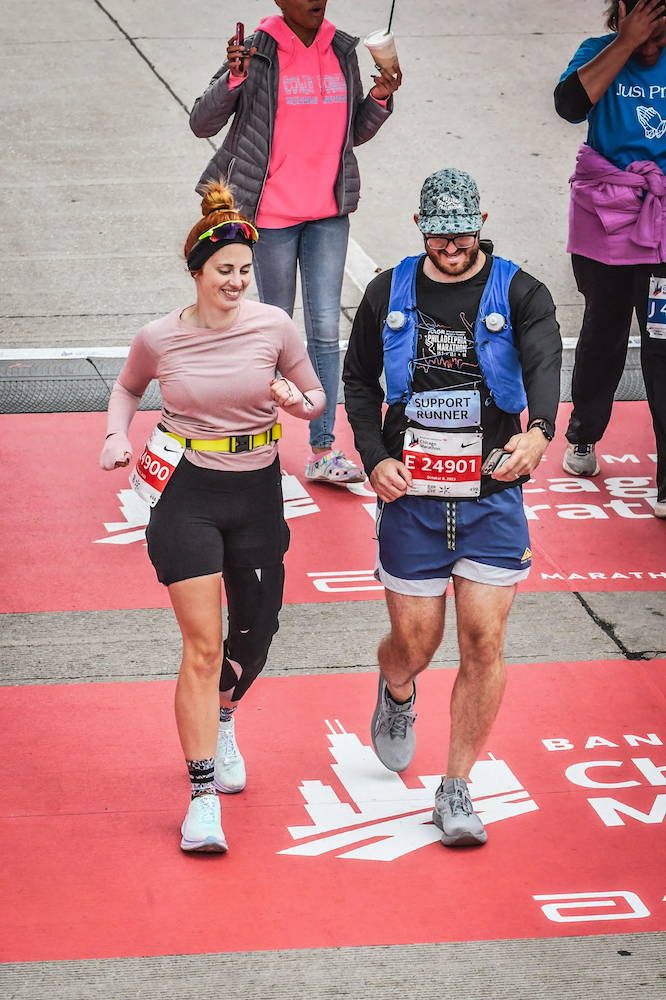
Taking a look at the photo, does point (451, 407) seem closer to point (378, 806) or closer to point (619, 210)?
point (378, 806)

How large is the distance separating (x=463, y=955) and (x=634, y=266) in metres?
3.82

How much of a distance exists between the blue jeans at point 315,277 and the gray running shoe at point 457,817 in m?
2.59

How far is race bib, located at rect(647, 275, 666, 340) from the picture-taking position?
6.21 metres

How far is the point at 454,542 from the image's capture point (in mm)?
4117

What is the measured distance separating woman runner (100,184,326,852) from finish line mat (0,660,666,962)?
0.26m

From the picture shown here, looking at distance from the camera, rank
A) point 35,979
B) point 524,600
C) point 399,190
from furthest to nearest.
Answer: point 399,190 → point 524,600 → point 35,979

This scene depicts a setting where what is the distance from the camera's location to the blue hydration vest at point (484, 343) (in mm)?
4020

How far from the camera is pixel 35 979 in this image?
11.5 feet

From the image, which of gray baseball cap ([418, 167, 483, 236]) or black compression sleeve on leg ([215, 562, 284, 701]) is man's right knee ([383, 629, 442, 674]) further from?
gray baseball cap ([418, 167, 483, 236])

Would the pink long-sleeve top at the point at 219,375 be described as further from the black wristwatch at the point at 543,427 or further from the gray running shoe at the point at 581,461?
the gray running shoe at the point at 581,461

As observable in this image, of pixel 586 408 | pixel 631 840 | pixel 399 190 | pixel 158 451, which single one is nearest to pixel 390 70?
pixel 586 408

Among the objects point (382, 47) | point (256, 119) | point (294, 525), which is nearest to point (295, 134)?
point (256, 119)

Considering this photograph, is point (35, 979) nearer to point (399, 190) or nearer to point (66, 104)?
point (399, 190)

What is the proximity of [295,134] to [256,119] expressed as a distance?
199 mm
